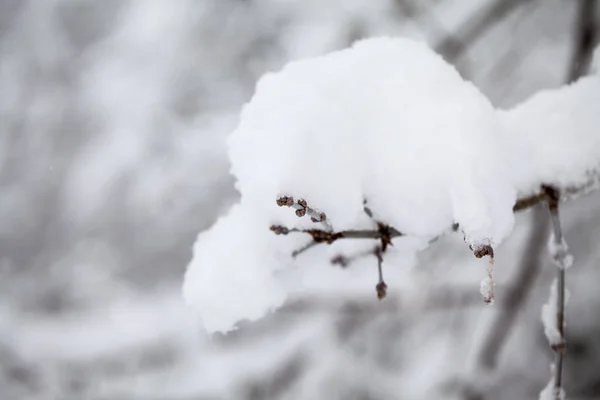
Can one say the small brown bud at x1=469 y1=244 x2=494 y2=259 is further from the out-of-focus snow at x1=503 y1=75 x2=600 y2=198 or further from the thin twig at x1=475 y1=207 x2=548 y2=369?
the thin twig at x1=475 y1=207 x2=548 y2=369

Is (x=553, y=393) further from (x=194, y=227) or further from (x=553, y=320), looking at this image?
(x=194, y=227)

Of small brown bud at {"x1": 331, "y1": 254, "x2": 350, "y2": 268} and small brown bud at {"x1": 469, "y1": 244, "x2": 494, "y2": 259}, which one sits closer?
small brown bud at {"x1": 469, "y1": 244, "x2": 494, "y2": 259}

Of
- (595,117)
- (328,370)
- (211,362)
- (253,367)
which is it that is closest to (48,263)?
(211,362)

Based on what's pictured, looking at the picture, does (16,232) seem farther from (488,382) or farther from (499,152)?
(499,152)

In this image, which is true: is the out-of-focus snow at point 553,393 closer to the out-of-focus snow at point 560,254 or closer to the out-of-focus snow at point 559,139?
the out-of-focus snow at point 560,254

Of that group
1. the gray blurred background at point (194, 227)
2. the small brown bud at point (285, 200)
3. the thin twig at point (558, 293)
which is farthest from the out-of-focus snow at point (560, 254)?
the gray blurred background at point (194, 227)

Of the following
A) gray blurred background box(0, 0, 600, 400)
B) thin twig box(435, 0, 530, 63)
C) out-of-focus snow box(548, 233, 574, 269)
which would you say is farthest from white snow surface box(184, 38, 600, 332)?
thin twig box(435, 0, 530, 63)
